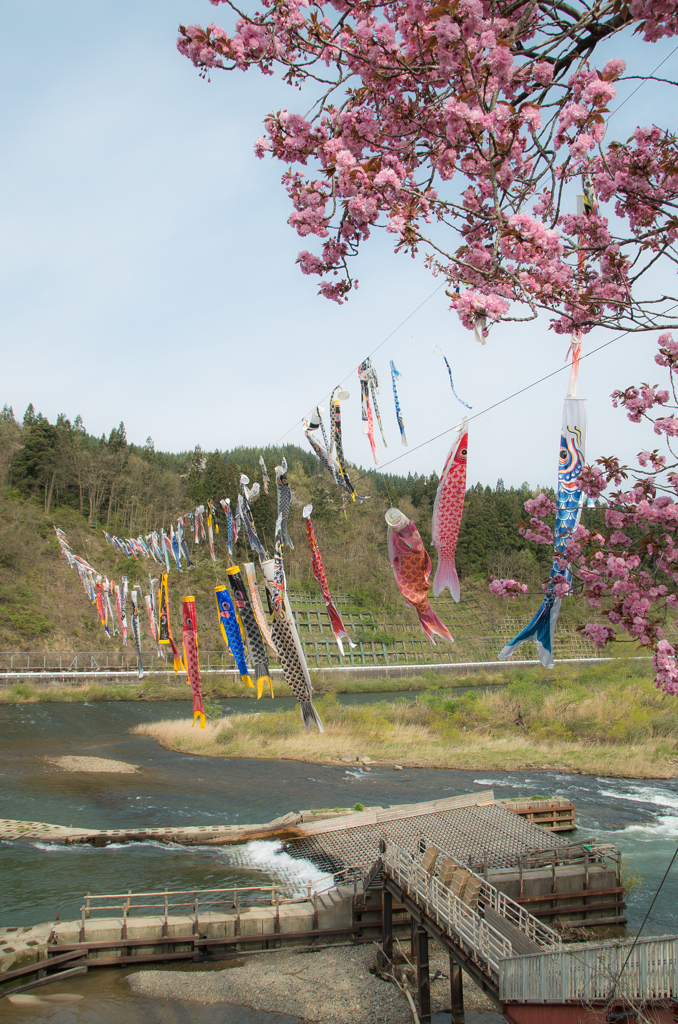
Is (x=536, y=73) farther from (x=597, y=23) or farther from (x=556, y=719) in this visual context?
(x=556, y=719)

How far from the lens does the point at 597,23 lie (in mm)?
3414

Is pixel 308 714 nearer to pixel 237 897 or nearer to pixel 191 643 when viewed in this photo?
pixel 237 897

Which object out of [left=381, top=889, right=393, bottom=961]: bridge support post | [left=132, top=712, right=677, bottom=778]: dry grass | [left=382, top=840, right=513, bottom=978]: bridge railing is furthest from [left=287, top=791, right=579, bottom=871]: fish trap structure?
[left=132, top=712, right=677, bottom=778]: dry grass

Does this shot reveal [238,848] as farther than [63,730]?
No

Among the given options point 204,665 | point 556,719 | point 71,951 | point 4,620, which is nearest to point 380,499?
point 204,665

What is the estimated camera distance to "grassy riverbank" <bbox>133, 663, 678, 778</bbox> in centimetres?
2078

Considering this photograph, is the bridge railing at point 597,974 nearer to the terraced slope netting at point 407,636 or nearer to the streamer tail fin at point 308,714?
the streamer tail fin at point 308,714

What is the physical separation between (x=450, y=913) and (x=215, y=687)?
91.6ft

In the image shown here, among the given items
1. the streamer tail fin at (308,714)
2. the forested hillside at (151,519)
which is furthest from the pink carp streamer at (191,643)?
the forested hillside at (151,519)

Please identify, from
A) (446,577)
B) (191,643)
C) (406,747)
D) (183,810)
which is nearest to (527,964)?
(446,577)

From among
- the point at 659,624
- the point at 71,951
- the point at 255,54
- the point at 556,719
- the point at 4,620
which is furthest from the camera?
the point at 4,620

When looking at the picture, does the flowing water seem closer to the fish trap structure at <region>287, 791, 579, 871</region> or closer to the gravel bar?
the gravel bar

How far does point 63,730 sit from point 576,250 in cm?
2599

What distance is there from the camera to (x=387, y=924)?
9.51 metres
